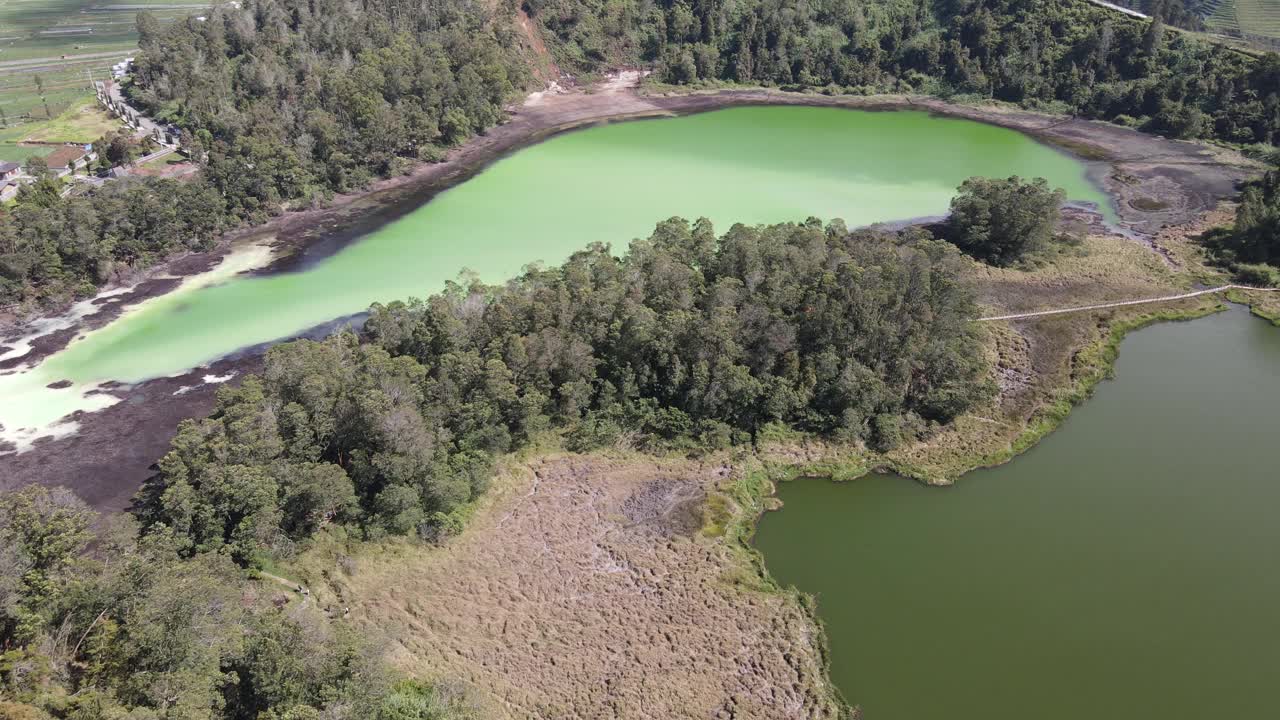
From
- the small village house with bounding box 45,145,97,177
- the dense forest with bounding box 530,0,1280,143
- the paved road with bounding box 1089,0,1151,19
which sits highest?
the paved road with bounding box 1089,0,1151,19

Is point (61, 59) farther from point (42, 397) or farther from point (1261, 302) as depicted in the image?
point (1261, 302)

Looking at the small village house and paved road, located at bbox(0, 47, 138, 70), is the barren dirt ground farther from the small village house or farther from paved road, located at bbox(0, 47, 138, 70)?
paved road, located at bbox(0, 47, 138, 70)

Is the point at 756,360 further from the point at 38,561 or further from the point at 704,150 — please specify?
the point at 704,150

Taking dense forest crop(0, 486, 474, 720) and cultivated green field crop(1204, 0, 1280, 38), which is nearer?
dense forest crop(0, 486, 474, 720)

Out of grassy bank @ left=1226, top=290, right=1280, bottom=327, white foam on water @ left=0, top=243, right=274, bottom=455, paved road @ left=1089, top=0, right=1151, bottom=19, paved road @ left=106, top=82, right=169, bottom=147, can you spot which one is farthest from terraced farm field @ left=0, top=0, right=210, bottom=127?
paved road @ left=1089, top=0, right=1151, bottom=19

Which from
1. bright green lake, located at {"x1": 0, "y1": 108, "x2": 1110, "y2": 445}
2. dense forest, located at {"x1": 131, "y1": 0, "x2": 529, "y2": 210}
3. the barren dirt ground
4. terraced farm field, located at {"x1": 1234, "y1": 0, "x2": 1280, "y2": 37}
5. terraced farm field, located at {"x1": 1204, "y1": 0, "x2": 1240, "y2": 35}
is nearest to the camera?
the barren dirt ground

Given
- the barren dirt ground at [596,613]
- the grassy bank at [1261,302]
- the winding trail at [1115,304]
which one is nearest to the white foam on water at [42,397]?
the barren dirt ground at [596,613]

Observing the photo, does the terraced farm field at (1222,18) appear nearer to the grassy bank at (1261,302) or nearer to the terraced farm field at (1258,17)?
the terraced farm field at (1258,17)
